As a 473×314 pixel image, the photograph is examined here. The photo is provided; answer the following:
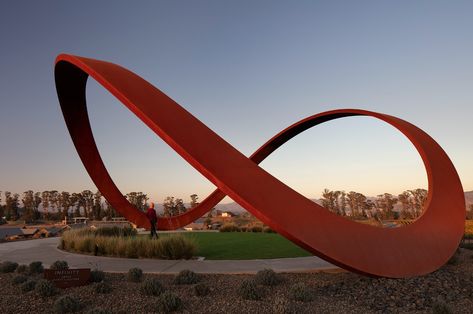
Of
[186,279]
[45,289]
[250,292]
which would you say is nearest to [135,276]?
[186,279]

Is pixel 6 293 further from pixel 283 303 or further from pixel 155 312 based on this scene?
pixel 283 303

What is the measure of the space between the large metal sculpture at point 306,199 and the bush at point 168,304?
1748mm

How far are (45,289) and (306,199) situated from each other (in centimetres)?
464

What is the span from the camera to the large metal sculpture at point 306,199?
4.90 metres

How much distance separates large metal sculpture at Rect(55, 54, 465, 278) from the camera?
16.1 feet

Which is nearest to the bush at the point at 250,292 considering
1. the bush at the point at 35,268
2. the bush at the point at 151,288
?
the bush at the point at 151,288

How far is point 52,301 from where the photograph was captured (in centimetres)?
538

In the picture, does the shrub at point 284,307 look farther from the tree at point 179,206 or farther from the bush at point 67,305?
the tree at point 179,206

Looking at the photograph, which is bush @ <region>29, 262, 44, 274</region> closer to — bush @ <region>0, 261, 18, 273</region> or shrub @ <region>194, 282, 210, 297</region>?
bush @ <region>0, 261, 18, 273</region>

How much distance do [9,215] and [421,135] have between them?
68468mm

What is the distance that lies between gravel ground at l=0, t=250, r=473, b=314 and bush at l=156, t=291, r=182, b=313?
0.12 metres

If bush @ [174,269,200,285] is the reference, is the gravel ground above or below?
below

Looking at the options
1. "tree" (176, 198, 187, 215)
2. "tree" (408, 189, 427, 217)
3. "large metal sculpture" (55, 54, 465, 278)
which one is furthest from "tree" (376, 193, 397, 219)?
"large metal sculpture" (55, 54, 465, 278)

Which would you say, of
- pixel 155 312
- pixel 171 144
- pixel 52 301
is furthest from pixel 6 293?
pixel 171 144
